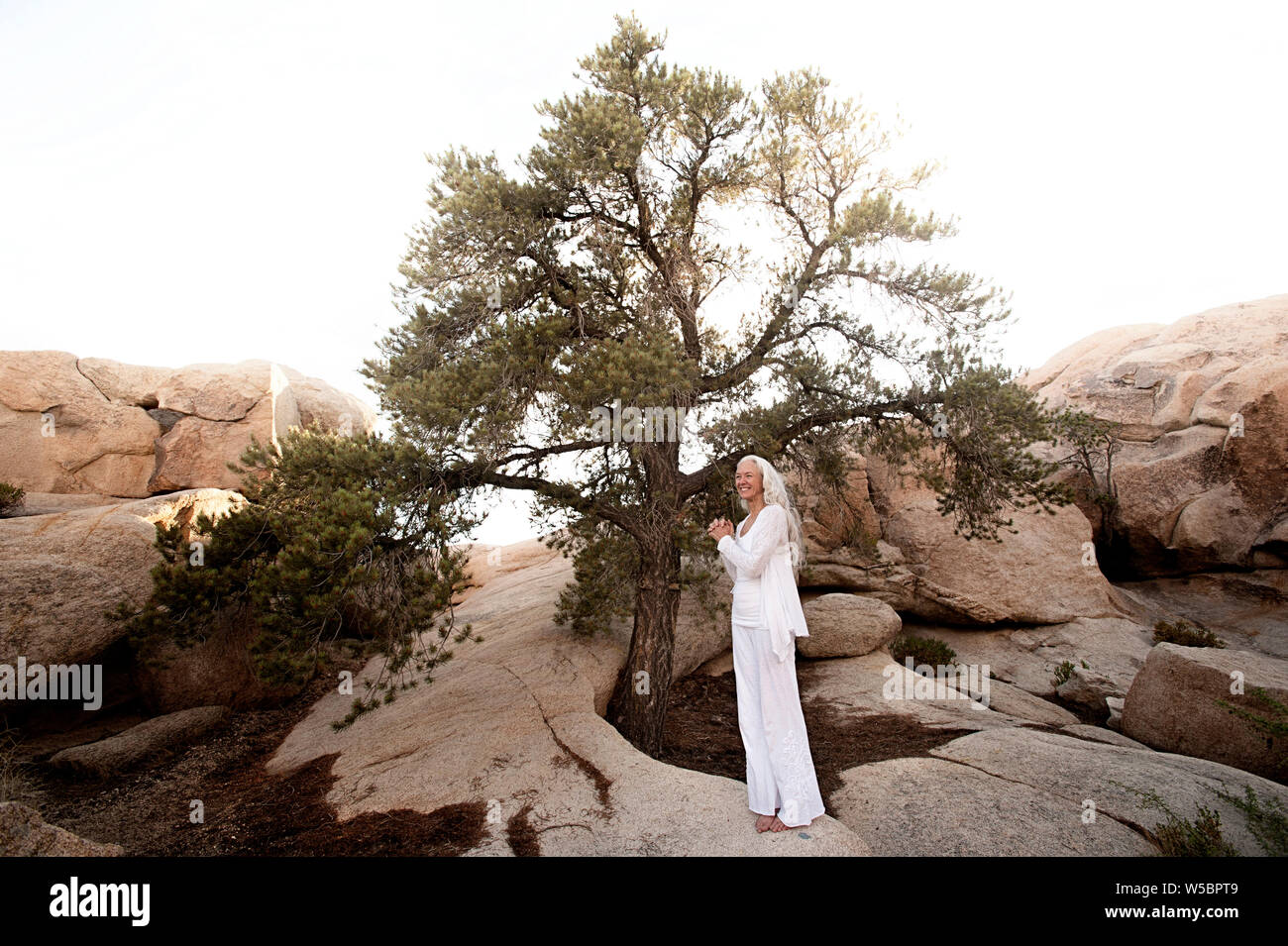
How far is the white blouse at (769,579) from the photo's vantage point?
5.64 meters

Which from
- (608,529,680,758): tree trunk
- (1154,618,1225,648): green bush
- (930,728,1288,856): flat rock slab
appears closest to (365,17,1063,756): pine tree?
(608,529,680,758): tree trunk

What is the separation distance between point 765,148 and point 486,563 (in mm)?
14342

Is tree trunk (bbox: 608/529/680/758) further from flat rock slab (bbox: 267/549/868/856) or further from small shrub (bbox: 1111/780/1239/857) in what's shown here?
small shrub (bbox: 1111/780/1239/857)

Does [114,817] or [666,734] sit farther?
[666,734]

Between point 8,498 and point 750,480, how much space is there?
40.2ft

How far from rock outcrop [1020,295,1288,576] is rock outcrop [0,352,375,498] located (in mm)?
18926

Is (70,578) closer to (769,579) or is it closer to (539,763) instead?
(539,763)

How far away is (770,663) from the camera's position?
573 cm

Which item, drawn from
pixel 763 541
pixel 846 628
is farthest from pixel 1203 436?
pixel 763 541

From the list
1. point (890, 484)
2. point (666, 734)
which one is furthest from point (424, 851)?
point (890, 484)

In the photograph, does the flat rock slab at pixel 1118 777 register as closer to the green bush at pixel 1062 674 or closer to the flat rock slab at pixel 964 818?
the flat rock slab at pixel 964 818

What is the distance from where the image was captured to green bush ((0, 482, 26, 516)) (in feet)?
35.5

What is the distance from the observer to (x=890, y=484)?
58.0ft
